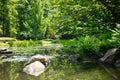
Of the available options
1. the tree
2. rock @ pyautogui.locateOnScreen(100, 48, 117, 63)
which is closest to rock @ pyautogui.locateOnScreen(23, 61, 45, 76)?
rock @ pyautogui.locateOnScreen(100, 48, 117, 63)

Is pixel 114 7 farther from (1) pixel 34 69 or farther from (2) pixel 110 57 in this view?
(1) pixel 34 69

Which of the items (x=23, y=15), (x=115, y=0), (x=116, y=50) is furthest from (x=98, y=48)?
(x=23, y=15)

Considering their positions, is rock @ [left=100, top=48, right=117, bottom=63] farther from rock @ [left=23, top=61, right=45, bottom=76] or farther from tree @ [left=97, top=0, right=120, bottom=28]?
tree @ [left=97, top=0, right=120, bottom=28]

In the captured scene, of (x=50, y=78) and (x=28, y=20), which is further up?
(x=50, y=78)

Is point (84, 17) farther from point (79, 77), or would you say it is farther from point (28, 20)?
point (28, 20)

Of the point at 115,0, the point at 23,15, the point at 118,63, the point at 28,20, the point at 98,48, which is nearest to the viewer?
the point at 118,63

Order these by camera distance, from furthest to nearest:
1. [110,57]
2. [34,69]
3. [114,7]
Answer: [114,7] < [110,57] < [34,69]

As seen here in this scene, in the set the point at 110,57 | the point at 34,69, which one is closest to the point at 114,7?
the point at 110,57

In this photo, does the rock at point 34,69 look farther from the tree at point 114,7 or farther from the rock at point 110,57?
the tree at point 114,7

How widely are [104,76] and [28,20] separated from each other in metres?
43.2

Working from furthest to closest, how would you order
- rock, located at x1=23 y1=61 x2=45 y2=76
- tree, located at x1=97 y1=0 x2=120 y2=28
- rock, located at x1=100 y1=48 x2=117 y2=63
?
tree, located at x1=97 y1=0 x2=120 y2=28, rock, located at x1=100 y1=48 x2=117 y2=63, rock, located at x1=23 y1=61 x2=45 y2=76

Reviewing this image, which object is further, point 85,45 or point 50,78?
point 85,45

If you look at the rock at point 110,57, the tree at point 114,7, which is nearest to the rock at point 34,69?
the rock at point 110,57

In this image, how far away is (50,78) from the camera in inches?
370
